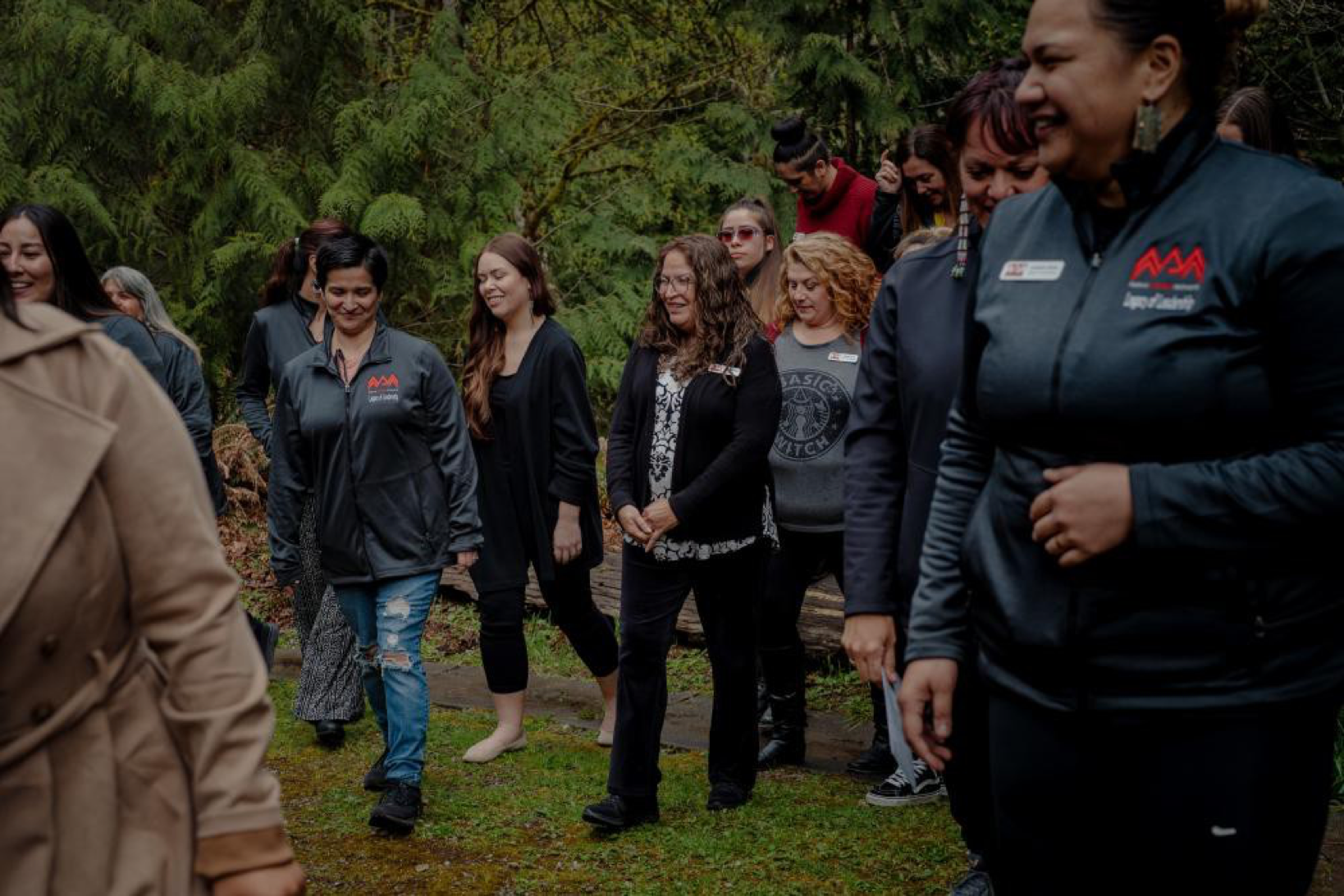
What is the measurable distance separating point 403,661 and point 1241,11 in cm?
427

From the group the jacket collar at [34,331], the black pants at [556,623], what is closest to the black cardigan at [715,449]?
the black pants at [556,623]

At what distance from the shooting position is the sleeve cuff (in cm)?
200

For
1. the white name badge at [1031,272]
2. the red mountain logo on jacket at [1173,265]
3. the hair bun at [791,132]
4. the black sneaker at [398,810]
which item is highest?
the hair bun at [791,132]

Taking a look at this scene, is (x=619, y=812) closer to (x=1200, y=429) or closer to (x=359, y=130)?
(x=1200, y=429)

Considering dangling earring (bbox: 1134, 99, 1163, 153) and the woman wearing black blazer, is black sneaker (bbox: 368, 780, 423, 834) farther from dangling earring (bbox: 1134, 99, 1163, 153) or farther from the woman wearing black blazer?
dangling earring (bbox: 1134, 99, 1163, 153)

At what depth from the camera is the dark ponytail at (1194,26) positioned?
2266 mm

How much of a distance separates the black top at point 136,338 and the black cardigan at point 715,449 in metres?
2.16

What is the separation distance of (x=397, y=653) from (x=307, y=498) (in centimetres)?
109

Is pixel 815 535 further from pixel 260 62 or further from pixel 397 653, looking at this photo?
pixel 260 62

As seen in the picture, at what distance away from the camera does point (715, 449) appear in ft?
18.6

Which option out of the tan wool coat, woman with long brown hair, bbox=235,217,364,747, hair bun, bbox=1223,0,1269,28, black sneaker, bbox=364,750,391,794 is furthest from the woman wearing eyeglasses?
the tan wool coat

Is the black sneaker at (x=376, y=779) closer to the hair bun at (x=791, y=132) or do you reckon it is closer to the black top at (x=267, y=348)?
the black top at (x=267, y=348)

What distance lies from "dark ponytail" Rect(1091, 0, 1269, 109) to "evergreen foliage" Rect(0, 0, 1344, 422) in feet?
29.9

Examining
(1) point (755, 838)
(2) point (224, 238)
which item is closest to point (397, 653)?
(1) point (755, 838)
